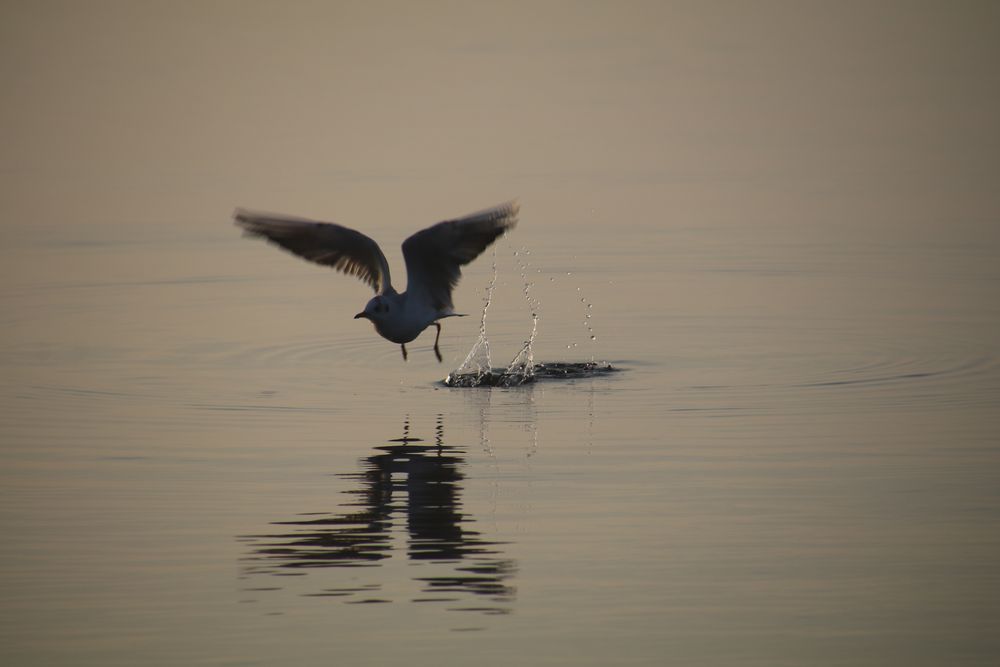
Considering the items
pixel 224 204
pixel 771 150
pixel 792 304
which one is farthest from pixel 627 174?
pixel 792 304

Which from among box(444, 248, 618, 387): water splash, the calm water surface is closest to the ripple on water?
box(444, 248, 618, 387): water splash

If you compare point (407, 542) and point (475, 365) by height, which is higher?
point (475, 365)

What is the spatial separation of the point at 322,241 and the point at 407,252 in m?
0.72

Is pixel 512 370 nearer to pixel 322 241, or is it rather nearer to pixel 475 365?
pixel 475 365

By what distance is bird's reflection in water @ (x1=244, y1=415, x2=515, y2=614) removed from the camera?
10016mm

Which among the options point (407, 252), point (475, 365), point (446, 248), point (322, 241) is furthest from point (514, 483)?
point (475, 365)

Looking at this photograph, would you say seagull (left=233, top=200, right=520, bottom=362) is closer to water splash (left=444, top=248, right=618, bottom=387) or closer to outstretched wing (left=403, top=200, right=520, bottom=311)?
outstretched wing (left=403, top=200, right=520, bottom=311)

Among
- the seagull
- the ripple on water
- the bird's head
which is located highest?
the seagull

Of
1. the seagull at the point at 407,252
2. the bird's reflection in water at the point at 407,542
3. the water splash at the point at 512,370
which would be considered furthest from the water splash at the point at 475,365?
the bird's reflection in water at the point at 407,542

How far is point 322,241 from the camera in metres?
15.5

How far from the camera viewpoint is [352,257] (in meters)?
15.8

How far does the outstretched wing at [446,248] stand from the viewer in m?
14.7

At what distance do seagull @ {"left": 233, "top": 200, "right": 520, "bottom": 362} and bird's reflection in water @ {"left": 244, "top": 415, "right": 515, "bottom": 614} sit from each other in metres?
2.68

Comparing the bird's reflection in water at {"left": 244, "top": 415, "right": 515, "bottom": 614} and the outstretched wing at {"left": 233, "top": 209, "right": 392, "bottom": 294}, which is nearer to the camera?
the bird's reflection in water at {"left": 244, "top": 415, "right": 515, "bottom": 614}
